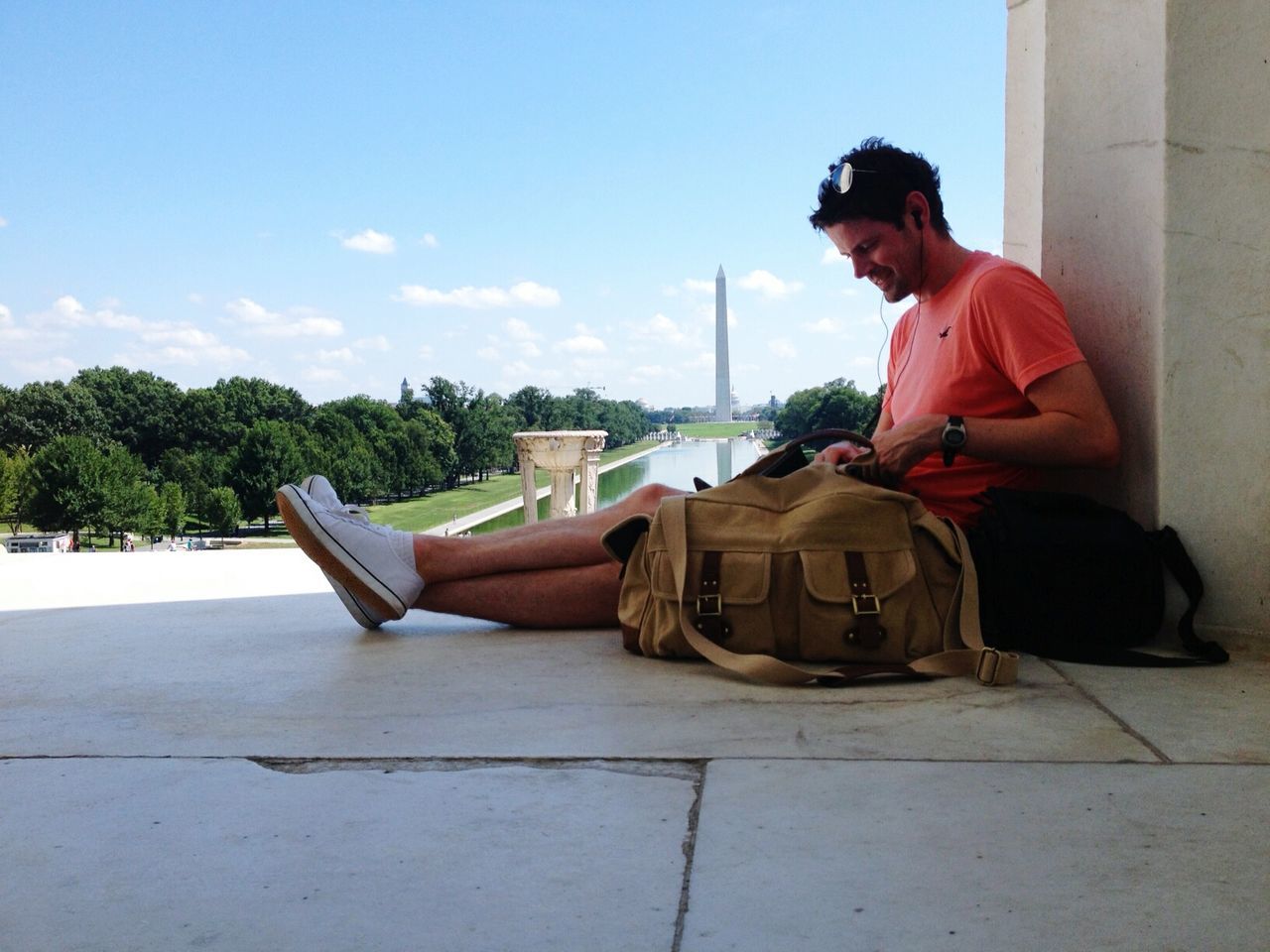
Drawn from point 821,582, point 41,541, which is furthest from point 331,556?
point 41,541

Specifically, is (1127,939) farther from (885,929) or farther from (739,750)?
(739,750)

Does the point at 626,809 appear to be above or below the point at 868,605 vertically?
below

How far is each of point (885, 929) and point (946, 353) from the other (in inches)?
78.6

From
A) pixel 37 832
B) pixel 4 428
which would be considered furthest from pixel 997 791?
pixel 4 428

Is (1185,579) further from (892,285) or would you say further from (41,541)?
(41,541)

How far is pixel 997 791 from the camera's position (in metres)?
1.81

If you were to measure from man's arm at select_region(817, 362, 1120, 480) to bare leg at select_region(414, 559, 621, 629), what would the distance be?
95 cm

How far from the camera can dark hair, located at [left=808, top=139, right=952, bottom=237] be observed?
3.05 m

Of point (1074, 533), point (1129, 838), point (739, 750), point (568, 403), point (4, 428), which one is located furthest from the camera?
point (568, 403)

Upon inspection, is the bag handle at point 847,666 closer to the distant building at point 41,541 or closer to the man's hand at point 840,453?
the man's hand at point 840,453

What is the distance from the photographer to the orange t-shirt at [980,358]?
2859 mm

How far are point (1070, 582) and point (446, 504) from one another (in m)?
78.1

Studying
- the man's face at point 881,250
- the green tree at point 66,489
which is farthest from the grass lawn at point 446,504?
the man's face at point 881,250

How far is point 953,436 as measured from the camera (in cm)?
281
